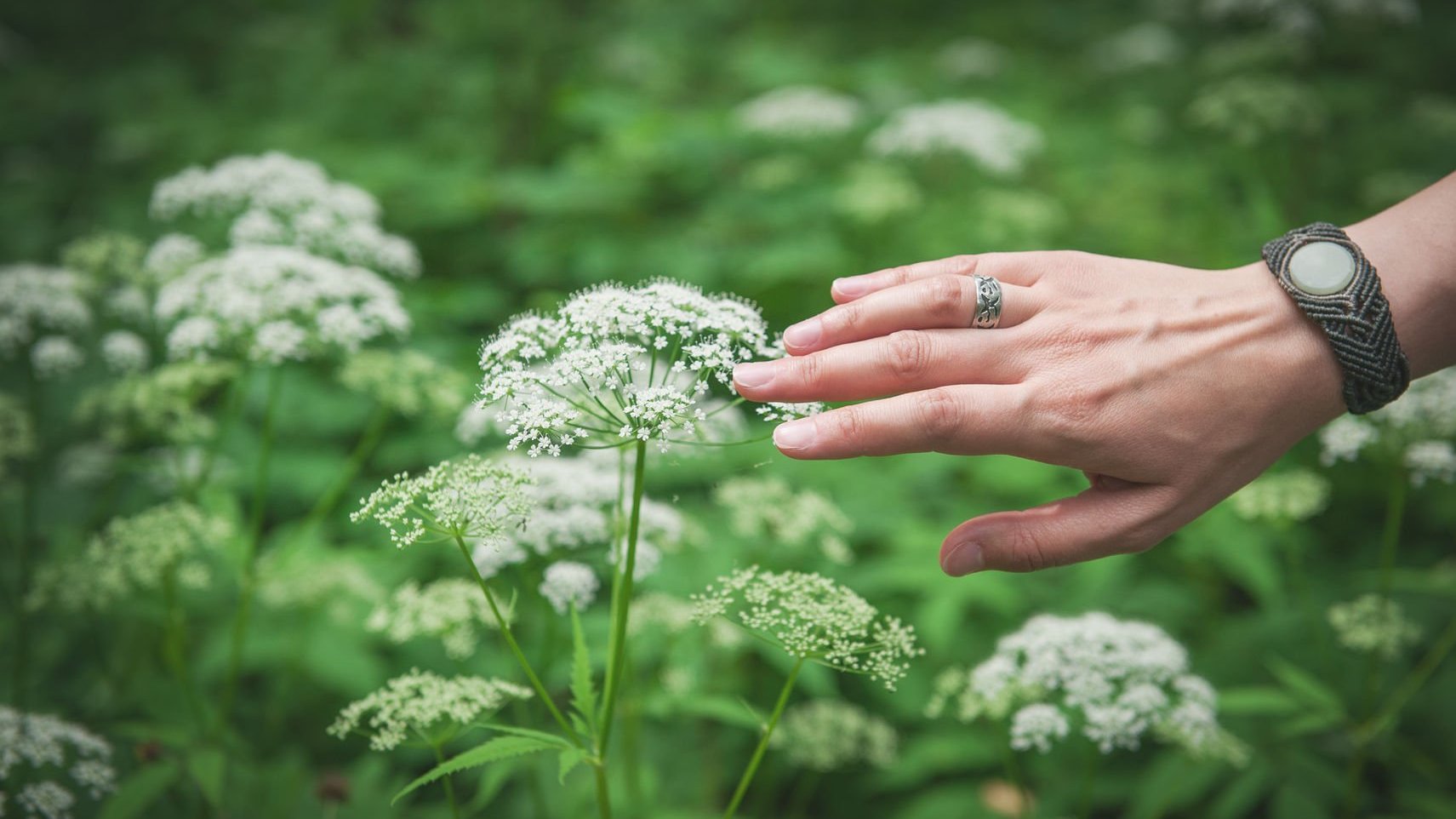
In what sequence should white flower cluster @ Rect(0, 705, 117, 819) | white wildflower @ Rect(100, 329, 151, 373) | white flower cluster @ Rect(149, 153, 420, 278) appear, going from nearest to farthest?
1. white flower cluster @ Rect(0, 705, 117, 819)
2. white flower cluster @ Rect(149, 153, 420, 278)
3. white wildflower @ Rect(100, 329, 151, 373)

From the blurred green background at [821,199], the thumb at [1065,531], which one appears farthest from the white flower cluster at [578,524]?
the thumb at [1065,531]

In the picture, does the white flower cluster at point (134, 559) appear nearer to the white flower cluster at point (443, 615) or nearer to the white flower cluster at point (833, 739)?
the white flower cluster at point (443, 615)

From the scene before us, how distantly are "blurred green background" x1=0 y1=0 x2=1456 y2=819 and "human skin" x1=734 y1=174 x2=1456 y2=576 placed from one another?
1.36m

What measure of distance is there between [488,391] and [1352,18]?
770 cm

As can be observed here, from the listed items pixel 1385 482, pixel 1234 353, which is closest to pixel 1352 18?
pixel 1385 482

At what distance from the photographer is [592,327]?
6.26 ft

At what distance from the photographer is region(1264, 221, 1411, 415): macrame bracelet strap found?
6.57 ft

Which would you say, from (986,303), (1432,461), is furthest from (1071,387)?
(1432,461)

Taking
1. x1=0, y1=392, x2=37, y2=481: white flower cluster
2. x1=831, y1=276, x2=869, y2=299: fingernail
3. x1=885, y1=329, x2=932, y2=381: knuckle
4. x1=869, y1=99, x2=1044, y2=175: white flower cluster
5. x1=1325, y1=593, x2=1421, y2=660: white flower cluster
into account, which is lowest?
x1=1325, y1=593, x2=1421, y2=660: white flower cluster

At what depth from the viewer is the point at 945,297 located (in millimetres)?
1914

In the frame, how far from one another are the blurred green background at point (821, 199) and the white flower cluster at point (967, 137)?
15.9 inches

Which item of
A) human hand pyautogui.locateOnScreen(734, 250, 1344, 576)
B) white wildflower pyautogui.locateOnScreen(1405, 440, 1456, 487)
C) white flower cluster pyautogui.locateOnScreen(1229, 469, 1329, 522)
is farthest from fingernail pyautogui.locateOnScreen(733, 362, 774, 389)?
white wildflower pyautogui.locateOnScreen(1405, 440, 1456, 487)

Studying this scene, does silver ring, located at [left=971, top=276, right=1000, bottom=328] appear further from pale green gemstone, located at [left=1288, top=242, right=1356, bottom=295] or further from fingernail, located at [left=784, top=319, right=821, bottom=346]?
pale green gemstone, located at [left=1288, top=242, right=1356, bottom=295]

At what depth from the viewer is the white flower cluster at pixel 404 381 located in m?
3.29
